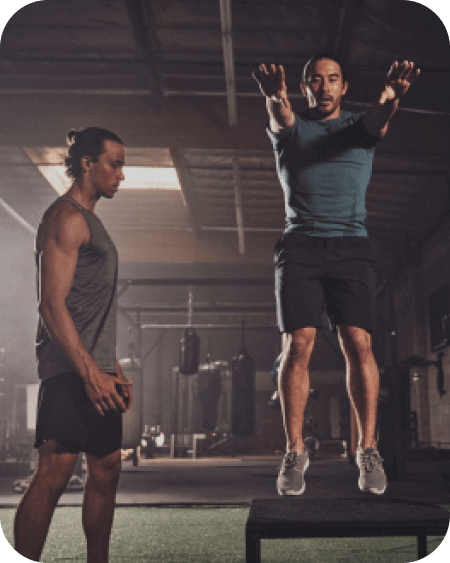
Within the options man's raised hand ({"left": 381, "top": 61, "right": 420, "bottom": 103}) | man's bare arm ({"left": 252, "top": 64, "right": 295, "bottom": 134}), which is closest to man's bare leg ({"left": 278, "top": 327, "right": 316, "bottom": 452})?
man's bare arm ({"left": 252, "top": 64, "right": 295, "bottom": 134})

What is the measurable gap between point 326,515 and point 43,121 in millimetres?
3760

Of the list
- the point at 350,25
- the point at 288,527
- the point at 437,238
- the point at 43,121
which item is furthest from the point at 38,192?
the point at 288,527

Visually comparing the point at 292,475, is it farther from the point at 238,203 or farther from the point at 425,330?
the point at 425,330

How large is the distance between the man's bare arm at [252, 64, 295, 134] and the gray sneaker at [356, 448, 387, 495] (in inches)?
52.3

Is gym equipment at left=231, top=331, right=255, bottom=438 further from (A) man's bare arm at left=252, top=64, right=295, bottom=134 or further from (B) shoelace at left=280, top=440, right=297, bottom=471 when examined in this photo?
(A) man's bare arm at left=252, top=64, right=295, bottom=134

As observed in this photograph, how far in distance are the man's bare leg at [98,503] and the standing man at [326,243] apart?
666 millimetres

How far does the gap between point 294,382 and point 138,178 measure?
4.95m

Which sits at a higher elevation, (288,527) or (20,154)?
(20,154)

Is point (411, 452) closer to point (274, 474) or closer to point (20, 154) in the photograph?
point (274, 474)

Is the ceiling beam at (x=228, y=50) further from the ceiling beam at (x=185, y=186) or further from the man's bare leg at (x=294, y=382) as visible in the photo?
the ceiling beam at (x=185, y=186)

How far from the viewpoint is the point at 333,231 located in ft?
7.78

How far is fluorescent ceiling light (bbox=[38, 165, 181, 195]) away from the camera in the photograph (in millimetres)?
6688

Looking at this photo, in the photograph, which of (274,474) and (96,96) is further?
(274,474)

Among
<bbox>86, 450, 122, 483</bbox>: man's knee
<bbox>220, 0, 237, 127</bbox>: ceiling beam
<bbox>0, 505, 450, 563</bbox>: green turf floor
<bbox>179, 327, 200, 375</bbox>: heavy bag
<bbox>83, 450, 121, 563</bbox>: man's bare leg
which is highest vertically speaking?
<bbox>220, 0, 237, 127</bbox>: ceiling beam
